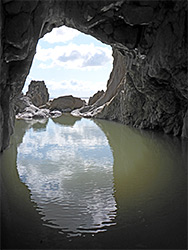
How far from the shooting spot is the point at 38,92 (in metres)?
48.8

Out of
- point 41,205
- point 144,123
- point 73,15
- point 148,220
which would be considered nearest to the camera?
point 148,220

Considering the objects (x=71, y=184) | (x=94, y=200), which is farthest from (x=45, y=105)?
(x=94, y=200)

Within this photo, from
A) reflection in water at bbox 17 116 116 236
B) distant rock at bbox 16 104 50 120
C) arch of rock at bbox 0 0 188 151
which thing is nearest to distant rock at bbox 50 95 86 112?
distant rock at bbox 16 104 50 120

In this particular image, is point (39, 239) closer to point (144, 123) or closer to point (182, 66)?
point (182, 66)

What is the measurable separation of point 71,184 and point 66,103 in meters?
37.3

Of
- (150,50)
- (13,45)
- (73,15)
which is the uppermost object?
(73,15)

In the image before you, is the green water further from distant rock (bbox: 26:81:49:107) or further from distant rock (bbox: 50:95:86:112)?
distant rock (bbox: 26:81:49:107)

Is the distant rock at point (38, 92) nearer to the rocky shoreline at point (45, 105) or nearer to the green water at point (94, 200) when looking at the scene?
the rocky shoreline at point (45, 105)

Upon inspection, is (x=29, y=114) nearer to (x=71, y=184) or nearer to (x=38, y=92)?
(x=38, y=92)

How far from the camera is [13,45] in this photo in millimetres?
5879

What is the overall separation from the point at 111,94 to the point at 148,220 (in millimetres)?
27779

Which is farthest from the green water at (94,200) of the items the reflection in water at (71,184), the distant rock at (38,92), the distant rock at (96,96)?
the distant rock at (38,92)

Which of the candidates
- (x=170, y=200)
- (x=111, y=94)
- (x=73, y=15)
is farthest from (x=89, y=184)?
(x=111, y=94)

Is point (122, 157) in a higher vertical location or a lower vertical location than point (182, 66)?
lower
